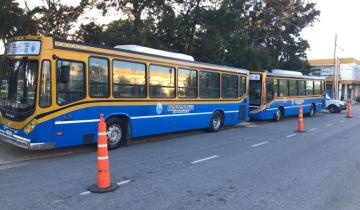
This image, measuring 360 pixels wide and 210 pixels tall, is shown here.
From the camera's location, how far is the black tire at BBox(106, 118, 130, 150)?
9539 millimetres

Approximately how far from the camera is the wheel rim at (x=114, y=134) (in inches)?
376

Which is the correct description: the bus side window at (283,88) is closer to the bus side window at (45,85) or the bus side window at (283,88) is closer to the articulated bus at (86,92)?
the articulated bus at (86,92)

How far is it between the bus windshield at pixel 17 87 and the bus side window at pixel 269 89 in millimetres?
13999

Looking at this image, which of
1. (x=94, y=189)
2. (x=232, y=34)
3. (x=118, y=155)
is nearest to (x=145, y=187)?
(x=94, y=189)

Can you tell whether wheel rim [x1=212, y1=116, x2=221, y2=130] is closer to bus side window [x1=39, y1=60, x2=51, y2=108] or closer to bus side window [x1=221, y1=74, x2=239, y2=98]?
bus side window [x1=221, y1=74, x2=239, y2=98]

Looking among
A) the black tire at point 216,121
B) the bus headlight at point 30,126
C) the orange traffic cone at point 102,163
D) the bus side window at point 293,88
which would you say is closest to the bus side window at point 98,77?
the bus headlight at point 30,126

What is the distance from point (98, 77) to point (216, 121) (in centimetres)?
688

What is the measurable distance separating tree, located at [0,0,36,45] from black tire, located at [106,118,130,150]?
1088 centimetres

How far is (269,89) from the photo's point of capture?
19125mm

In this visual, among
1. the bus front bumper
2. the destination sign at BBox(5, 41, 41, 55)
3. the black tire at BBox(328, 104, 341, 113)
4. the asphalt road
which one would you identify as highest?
the destination sign at BBox(5, 41, 41, 55)

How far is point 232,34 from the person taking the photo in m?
22.6

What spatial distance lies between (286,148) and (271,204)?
17.9ft

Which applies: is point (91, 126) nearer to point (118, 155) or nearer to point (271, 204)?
point (118, 155)

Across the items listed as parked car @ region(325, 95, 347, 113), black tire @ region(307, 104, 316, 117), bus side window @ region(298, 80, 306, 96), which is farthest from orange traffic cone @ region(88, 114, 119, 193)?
parked car @ region(325, 95, 347, 113)
